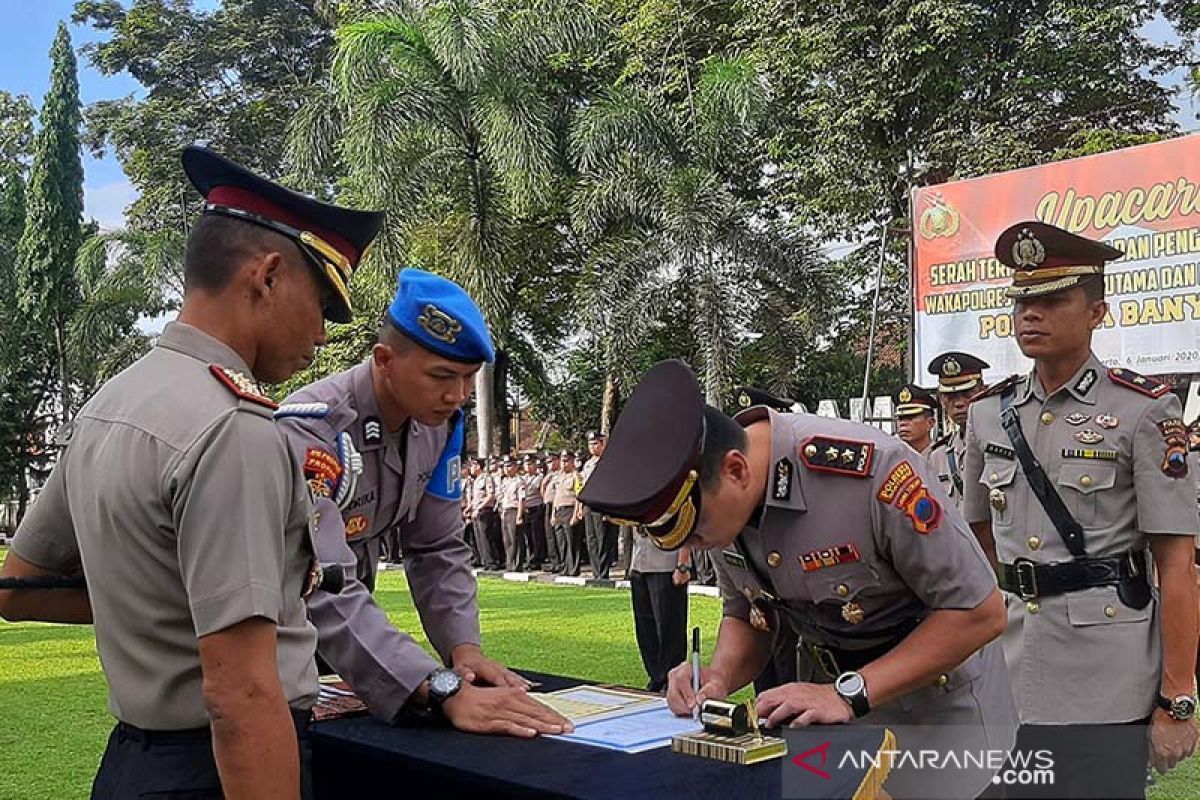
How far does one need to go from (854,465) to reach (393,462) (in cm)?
138

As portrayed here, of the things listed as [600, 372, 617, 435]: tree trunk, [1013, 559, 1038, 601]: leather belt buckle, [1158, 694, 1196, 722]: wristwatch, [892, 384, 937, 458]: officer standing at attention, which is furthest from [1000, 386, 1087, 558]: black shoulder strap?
[600, 372, 617, 435]: tree trunk

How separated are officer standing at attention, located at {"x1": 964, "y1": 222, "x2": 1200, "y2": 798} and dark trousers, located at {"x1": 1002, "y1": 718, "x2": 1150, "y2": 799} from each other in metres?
2.39

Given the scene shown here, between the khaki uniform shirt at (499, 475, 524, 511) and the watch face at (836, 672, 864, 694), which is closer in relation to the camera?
the watch face at (836, 672, 864, 694)

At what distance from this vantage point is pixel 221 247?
6.60 feet

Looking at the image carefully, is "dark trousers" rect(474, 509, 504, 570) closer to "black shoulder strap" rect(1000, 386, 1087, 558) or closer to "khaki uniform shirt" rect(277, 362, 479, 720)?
"khaki uniform shirt" rect(277, 362, 479, 720)

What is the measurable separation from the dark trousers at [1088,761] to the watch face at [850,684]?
4.04 ft

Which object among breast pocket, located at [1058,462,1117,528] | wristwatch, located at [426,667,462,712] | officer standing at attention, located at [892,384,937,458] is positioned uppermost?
officer standing at attention, located at [892,384,937,458]

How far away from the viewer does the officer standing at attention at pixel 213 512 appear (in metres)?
1.79

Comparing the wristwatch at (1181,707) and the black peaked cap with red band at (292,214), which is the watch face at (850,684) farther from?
the wristwatch at (1181,707)

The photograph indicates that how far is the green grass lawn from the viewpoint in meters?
5.48

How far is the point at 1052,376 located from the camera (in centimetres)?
327

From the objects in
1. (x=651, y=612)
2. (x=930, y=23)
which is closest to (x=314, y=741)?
(x=651, y=612)

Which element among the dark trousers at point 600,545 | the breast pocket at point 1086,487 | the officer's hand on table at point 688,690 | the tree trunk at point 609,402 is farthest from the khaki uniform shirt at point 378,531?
the tree trunk at point 609,402

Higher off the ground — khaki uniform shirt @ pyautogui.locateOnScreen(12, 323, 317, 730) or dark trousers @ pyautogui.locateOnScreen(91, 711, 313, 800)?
khaki uniform shirt @ pyautogui.locateOnScreen(12, 323, 317, 730)
